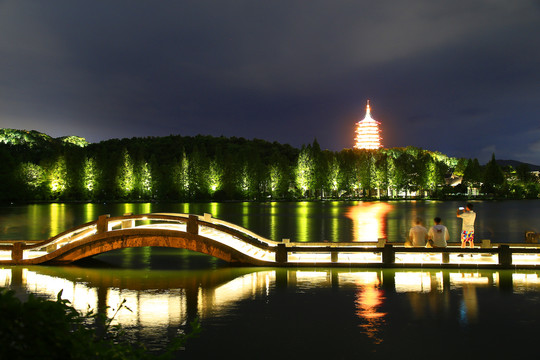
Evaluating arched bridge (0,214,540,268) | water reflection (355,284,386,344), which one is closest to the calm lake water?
water reflection (355,284,386,344)

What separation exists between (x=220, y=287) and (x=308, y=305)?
333cm

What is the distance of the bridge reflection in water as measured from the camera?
11.0 meters

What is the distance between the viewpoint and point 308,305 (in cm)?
1193

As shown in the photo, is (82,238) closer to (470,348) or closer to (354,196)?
(470,348)

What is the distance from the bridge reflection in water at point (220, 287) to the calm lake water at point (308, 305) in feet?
0.10

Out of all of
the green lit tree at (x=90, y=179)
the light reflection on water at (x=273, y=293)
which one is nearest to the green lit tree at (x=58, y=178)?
the green lit tree at (x=90, y=179)

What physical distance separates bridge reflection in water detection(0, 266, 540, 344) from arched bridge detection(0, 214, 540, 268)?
20.3 inches

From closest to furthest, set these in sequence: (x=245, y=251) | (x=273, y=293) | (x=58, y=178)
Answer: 1. (x=273, y=293)
2. (x=245, y=251)
3. (x=58, y=178)

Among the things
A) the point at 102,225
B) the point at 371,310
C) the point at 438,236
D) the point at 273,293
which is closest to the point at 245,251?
the point at 273,293

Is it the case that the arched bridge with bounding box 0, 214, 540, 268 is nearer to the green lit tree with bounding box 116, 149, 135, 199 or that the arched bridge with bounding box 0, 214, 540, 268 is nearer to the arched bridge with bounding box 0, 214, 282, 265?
the arched bridge with bounding box 0, 214, 282, 265

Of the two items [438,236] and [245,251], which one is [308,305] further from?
[438,236]

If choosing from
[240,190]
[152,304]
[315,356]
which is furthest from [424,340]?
[240,190]

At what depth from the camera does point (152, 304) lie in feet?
39.4

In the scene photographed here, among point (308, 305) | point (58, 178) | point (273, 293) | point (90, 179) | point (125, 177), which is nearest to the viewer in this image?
point (308, 305)
